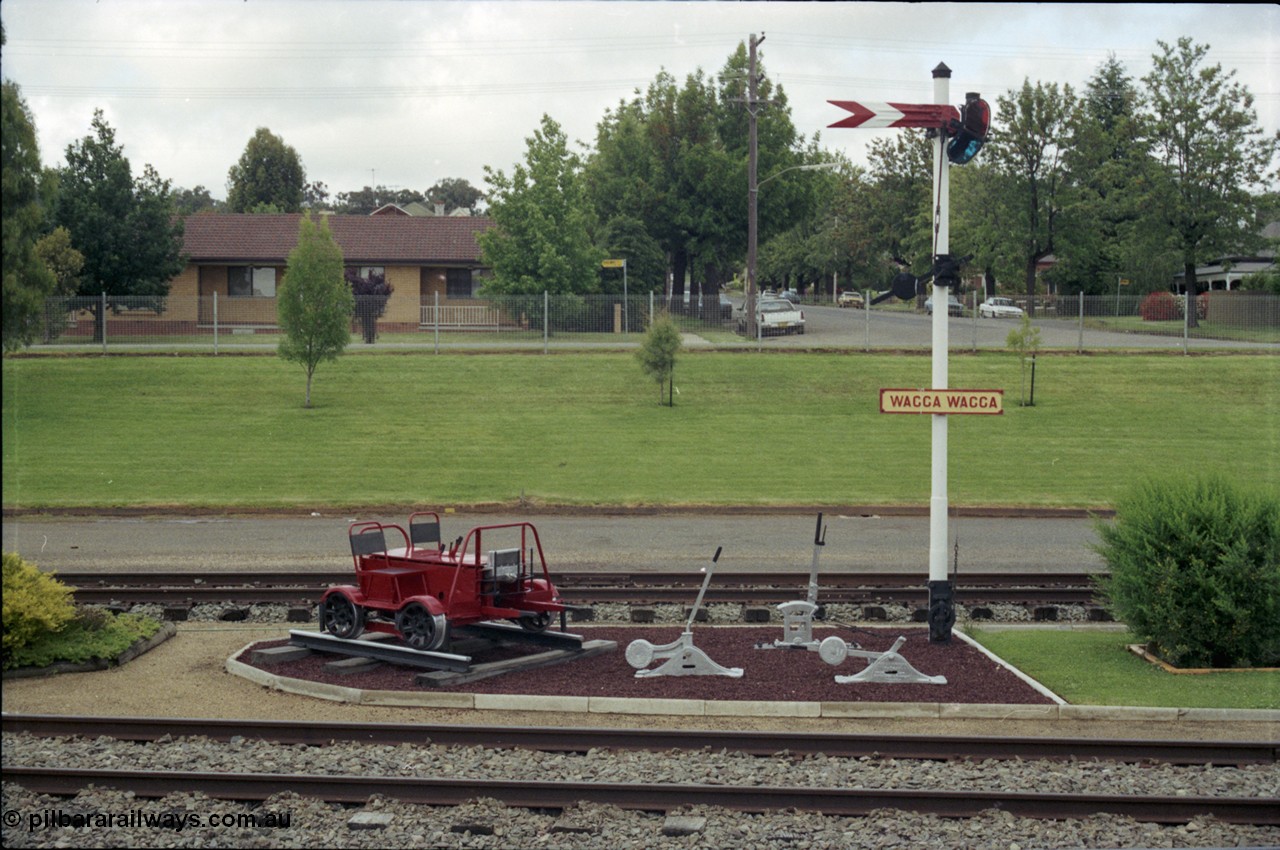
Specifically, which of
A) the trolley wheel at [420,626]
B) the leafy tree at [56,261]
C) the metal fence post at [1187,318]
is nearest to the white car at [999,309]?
the metal fence post at [1187,318]

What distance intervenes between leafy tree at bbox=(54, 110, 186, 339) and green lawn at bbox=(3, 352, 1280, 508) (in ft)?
26.4

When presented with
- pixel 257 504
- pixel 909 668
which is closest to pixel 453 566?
pixel 909 668

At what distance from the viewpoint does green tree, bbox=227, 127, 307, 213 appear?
8719 centimetres

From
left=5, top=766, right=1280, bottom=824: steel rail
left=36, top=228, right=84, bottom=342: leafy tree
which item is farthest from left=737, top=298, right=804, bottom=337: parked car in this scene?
left=5, top=766, right=1280, bottom=824: steel rail

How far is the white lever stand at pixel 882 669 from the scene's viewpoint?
10992 mm

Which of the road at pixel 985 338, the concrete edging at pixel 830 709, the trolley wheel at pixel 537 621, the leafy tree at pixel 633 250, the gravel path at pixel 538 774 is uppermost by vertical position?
the leafy tree at pixel 633 250

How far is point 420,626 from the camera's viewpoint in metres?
11.5

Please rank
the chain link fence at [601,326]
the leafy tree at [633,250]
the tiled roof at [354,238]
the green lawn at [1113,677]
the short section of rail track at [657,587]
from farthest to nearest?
the leafy tree at [633,250] < the tiled roof at [354,238] < the chain link fence at [601,326] < the short section of rail track at [657,587] < the green lawn at [1113,677]

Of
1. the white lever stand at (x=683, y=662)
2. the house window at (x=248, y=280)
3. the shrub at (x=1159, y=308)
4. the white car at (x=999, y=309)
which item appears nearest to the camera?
the white lever stand at (x=683, y=662)

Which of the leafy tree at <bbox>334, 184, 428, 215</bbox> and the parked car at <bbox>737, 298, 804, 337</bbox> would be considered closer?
the parked car at <bbox>737, 298, 804, 337</bbox>

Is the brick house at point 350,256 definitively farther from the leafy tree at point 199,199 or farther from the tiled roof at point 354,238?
the leafy tree at point 199,199

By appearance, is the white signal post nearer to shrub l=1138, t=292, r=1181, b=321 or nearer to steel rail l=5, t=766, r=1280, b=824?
steel rail l=5, t=766, r=1280, b=824

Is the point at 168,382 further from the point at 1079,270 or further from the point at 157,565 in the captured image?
the point at 1079,270

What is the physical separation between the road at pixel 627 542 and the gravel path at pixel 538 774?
693cm
